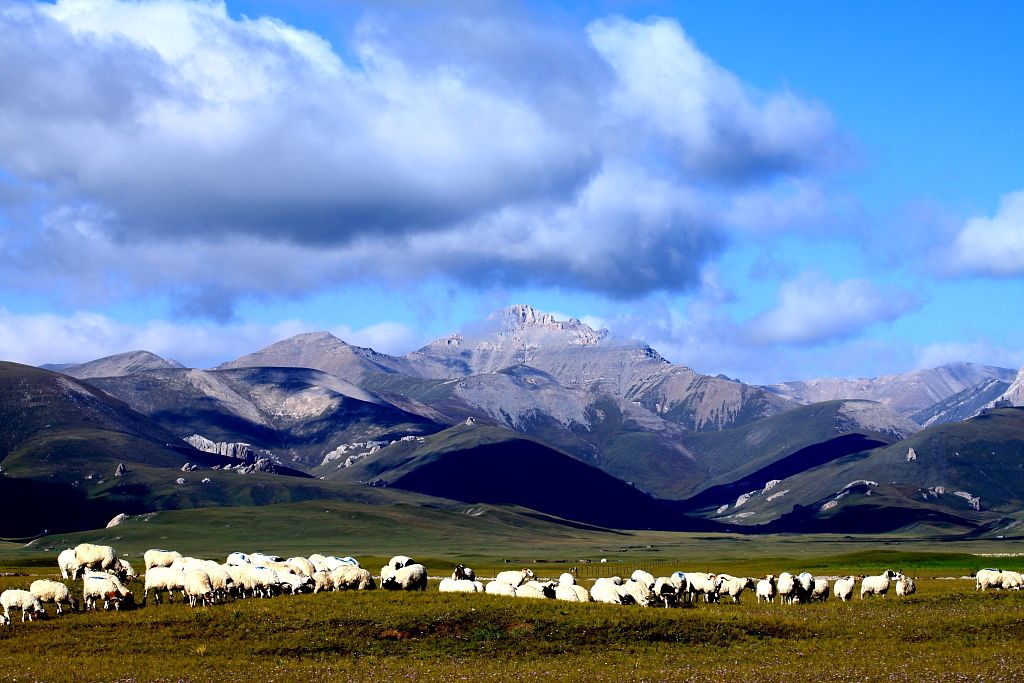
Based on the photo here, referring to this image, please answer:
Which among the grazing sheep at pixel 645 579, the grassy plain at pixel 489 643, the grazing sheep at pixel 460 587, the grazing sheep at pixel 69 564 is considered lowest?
the grassy plain at pixel 489 643

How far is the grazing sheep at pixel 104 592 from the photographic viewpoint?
180 ft

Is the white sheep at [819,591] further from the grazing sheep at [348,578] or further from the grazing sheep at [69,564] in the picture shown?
the grazing sheep at [69,564]

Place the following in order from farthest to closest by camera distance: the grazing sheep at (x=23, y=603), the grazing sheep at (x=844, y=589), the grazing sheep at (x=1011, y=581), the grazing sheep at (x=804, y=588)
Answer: the grazing sheep at (x=1011, y=581), the grazing sheep at (x=844, y=589), the grazing sheep at (x=804, y=588), the grazing sheep at (x=23, y=603)

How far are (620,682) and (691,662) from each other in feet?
20.6

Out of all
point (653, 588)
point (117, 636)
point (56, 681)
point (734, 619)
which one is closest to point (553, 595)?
point (653, 588)

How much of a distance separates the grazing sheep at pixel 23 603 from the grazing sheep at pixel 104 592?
2543mm

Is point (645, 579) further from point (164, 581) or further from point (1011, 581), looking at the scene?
point (164, 581)

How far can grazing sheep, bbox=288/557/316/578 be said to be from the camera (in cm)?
6462

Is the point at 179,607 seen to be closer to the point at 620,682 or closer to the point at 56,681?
the point at 56,681

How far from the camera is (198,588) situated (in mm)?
55938

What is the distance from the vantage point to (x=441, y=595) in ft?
195

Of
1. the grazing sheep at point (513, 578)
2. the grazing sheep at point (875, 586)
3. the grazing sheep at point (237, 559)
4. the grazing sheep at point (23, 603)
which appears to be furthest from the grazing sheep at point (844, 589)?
the grazing sheep at point (23, 603)

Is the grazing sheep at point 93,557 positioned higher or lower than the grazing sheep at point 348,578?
higher

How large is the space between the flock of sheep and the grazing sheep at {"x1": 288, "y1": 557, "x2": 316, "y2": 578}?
0.20 ft
